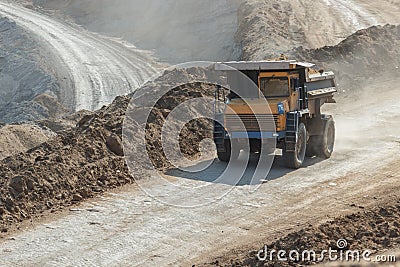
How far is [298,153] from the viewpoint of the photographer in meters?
16.2

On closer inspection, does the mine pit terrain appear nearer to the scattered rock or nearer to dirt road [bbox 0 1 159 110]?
the scattered rock

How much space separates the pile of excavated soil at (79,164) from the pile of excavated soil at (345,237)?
4779 mm

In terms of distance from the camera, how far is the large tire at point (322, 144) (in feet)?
56.3

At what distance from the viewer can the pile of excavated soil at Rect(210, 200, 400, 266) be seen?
9867 millimetres


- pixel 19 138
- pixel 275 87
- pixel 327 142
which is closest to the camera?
pixel 275 87

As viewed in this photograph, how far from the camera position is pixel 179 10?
153ft

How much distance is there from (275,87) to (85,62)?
26.9m

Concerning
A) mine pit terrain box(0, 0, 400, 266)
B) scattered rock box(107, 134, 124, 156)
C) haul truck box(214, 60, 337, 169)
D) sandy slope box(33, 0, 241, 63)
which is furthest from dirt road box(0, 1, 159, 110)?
haul truck box(214, 60, 337, 169)

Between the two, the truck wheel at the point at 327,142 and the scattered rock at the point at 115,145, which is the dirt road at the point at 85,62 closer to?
the scattered rock at the point at 115,145

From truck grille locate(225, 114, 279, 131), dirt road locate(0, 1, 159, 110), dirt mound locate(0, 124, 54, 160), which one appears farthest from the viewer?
dirt road locate(0, 1, 159, 110)

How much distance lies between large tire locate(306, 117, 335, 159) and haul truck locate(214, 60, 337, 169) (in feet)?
0.08

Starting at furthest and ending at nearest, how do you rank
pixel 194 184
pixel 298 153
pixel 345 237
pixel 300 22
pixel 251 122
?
pixel 300 22
pixel 298 153
pixel 251 122
pixel 194 184
pixel 345 237

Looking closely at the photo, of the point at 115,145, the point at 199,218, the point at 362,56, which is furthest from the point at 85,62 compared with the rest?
the point at 199,218

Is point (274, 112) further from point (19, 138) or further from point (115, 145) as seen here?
point (19, 138)
